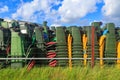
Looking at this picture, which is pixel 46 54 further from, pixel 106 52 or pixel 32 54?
pixel 106 52

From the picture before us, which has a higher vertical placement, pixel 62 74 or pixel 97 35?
pixel 97 35

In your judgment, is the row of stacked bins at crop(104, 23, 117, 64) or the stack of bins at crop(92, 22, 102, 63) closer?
the stack of bins at crop(92, 22, 102, 63)

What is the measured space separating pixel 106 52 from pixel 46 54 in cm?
217

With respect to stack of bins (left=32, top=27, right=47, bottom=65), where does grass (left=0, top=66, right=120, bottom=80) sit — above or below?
below

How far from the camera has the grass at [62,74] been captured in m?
9.98

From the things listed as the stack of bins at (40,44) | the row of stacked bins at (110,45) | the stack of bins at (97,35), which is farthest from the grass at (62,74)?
the stack of bins at (40,44)

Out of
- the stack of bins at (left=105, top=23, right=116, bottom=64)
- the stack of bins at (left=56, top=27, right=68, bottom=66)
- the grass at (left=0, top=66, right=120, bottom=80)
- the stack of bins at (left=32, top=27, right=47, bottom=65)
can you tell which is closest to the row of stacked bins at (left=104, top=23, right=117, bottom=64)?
the stack of bins at (left=105, top=23, right=116, bottom=64)

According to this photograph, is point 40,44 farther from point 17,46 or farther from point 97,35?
point 97,35

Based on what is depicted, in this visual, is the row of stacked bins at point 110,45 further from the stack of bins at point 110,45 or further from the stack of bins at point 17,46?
the stack of bins at point 17,46

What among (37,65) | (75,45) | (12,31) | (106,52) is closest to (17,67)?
(37,65)

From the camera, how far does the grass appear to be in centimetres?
998

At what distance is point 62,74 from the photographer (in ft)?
33.8

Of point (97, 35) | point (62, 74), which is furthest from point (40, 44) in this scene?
point (62, 74)

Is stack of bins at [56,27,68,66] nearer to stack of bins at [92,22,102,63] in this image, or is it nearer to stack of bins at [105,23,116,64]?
stack of bins at [92,22,102,63]
